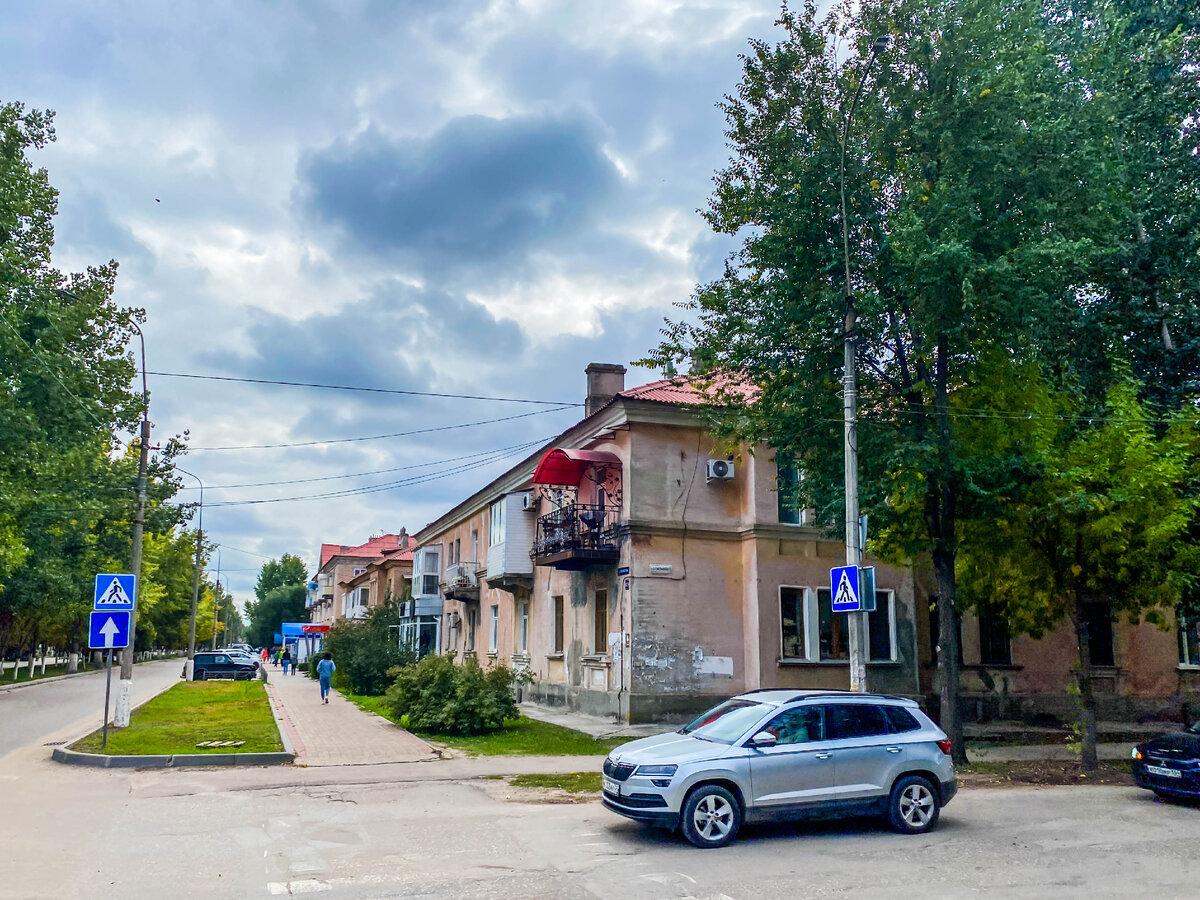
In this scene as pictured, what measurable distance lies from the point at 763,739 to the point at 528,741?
9.31m

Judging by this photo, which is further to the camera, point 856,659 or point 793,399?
point 793,399

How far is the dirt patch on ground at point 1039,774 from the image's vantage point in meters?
14.1

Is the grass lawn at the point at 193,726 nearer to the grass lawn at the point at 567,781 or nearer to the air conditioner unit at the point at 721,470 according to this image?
the grass lawn at the point at 567,781

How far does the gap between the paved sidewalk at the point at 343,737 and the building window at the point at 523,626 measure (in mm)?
5515

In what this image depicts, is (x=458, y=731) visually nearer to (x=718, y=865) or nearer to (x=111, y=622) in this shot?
(x=111, y=622)

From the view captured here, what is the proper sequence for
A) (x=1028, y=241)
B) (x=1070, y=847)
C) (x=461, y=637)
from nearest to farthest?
1. (x=1070, y=847)
2. (x=1028, y=241)
3. (x=461, y=637)

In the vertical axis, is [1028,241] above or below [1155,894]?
above

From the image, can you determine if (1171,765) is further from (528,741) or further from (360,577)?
(360,577)

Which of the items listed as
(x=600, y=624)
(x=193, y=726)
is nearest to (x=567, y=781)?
(x=600, y=624)

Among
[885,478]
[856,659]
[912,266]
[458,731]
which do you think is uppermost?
[912,266]

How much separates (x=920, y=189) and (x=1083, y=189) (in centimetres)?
263

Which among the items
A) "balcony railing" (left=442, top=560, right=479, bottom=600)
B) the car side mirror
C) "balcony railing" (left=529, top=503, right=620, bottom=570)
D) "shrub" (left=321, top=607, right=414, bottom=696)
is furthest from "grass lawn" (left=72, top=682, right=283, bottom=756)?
the car side mirror

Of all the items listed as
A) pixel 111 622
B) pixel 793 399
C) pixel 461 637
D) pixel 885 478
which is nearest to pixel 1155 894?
pixel 885 478

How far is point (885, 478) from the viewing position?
15422mm
